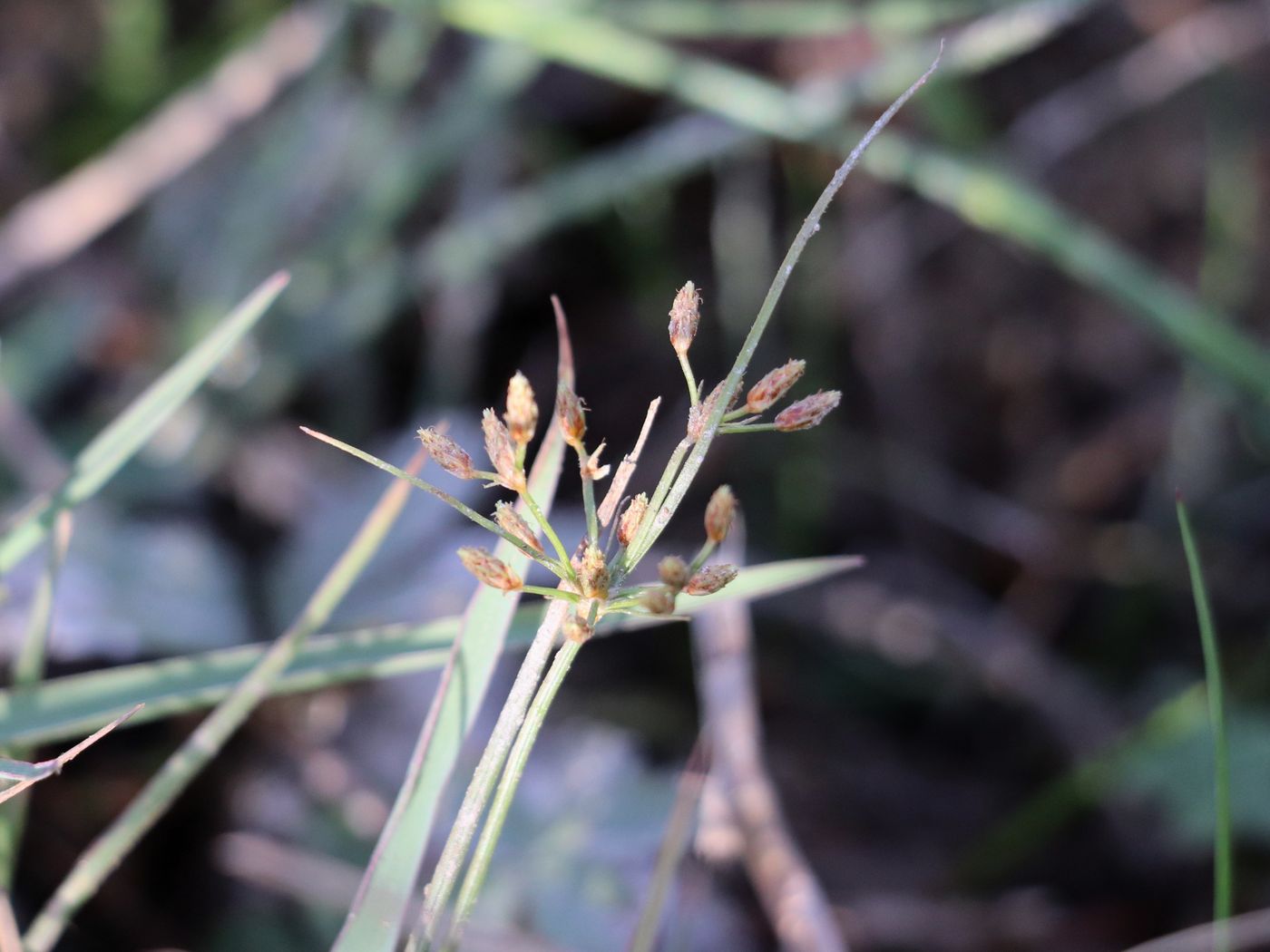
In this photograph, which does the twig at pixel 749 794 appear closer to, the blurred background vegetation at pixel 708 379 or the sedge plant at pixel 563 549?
the blurred background vegetation at pixel 708 379

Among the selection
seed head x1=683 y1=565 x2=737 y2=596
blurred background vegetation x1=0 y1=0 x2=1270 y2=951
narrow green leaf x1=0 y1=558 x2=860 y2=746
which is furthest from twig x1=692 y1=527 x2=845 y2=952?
seed head x1=683 y1=565 x2=737 y2=596

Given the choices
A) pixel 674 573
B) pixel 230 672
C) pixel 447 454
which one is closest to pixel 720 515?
pixel 674 573

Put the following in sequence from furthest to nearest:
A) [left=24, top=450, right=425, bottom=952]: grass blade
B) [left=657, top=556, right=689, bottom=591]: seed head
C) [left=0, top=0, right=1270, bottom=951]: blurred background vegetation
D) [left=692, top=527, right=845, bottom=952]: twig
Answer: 1. [left=0, top=0, right=1270, bottom=951]: blurred background vegetation
2. [left=692, top=527, right=845, bottom=952]: twig
3. [left=24, top=450, right=425, bottom=952]: grass blade
4. [left=657, top=556, right=689, bottom=591]: seed head

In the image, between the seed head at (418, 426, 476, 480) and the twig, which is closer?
the seed head at (418, 426, 476, 480)

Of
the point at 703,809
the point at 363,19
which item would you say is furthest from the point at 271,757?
the point at 363,19

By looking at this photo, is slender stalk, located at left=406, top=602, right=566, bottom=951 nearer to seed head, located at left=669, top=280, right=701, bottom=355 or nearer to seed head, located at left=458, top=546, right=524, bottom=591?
seed head, located at left=458, top=546, right=524, bottom=591

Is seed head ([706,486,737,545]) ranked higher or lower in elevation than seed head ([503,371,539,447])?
lower

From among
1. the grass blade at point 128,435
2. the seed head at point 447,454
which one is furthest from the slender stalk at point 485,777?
the grass blade at point 128,435
